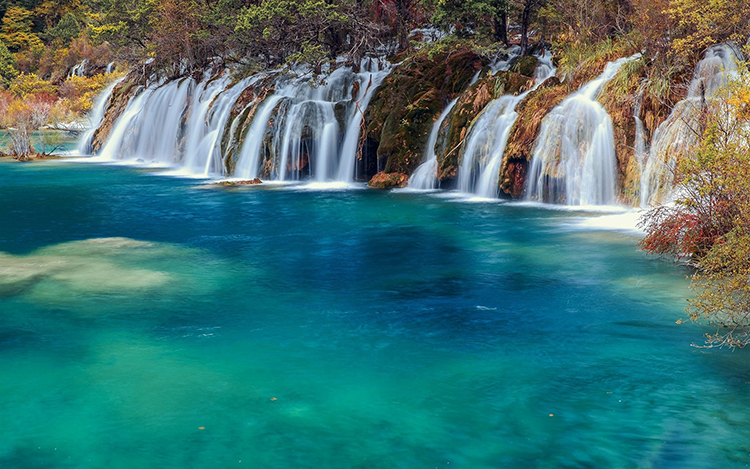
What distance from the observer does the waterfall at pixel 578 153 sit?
807 inches

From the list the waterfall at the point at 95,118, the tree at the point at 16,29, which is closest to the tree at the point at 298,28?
the waterfall at the point at 95,118

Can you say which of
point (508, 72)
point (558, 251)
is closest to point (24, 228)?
point (558, 251)

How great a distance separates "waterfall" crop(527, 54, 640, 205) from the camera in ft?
67.3

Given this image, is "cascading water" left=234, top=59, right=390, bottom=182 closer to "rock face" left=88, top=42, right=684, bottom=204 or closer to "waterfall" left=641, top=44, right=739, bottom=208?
"rock face" left=88, top=42, right=684, bottom=204

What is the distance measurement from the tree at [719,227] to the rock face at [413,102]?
11809 millimetres

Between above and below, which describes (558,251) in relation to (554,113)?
below

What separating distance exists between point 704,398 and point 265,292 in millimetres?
7185

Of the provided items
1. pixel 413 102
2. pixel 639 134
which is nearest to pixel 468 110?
pixel 413 102

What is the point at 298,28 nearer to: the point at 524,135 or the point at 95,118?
the point at 524,135

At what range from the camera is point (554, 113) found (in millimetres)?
21484

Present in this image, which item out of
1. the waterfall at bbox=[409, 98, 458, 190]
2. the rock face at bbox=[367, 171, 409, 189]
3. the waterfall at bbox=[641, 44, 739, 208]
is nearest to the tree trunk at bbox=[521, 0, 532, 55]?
the waterfall at bbox=[409, 98, 458, 190]

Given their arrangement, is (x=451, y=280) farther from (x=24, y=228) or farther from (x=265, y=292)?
(x=24, y=228)

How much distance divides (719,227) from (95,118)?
4372 centimetres

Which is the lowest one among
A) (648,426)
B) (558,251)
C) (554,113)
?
(648,426)
